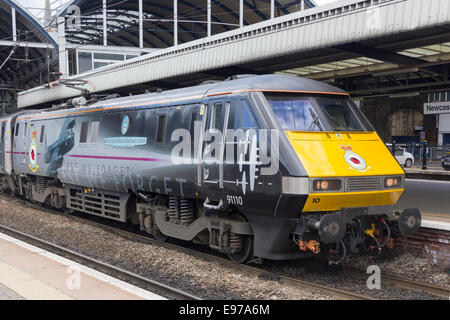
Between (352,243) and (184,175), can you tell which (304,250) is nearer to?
(352,243)

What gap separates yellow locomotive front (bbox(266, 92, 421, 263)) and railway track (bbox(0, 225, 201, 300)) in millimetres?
2074

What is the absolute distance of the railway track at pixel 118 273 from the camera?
709cm

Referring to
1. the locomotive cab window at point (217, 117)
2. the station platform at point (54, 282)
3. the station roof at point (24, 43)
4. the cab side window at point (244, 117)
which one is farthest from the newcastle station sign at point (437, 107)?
the station platform at point (54, 282)

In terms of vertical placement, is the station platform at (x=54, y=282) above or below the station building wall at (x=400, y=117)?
below

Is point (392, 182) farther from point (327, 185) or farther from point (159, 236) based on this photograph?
point (159, 236)

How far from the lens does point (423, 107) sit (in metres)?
43.9

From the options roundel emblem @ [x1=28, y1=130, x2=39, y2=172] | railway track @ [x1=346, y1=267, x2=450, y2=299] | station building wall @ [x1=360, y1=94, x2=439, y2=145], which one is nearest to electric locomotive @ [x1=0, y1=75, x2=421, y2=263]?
railway track @ [x1=346, y1=267, x2=450, y2=299]

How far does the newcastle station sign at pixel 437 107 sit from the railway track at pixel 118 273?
37.7 metres

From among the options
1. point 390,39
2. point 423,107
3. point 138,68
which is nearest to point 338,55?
point 390,39

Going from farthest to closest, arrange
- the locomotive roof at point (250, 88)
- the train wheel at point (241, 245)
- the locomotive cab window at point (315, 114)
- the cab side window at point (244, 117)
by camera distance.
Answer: the train wheel at point (241, 245)
the locomotive roof at point (250, 88)
the locomotive cab window at point (315, 114)
the cab side window at point (244, 117)

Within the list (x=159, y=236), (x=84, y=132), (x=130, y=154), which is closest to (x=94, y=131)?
(x=84, y=132)

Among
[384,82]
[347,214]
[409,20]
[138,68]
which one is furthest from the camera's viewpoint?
[138,68]

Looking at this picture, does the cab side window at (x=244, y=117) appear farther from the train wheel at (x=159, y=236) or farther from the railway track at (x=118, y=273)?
the train wheel at (x=159, y=236)

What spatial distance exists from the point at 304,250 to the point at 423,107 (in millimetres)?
40598
